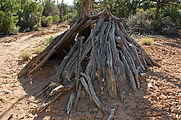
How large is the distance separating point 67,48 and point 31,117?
2.23m

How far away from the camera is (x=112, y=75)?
2.77 metres

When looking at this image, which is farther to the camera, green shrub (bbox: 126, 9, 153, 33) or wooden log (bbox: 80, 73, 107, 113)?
green shrub (bbox: 126, 9, 153, 33)

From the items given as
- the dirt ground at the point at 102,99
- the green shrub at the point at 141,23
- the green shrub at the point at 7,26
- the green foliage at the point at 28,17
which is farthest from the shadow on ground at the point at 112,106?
the green foliage at the point at 28,17

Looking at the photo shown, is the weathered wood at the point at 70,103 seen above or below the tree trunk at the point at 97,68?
below

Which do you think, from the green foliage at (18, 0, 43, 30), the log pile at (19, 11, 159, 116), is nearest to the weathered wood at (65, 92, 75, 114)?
the log pile at (19, 11, 159, 116)

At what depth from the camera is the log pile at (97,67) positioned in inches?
107

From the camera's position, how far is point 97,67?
2.98 m

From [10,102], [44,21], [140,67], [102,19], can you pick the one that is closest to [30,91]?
[10,102]

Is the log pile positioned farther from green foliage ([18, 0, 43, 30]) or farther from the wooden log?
green foliage ([18, 0, 43, 30])

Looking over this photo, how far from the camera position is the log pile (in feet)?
8.88

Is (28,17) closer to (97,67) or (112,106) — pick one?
(97,67)

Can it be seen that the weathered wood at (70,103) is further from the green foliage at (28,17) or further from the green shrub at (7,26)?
the green foliage at (28,17)

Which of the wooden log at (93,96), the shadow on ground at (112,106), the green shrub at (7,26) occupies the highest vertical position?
the green shrub at (7,26)

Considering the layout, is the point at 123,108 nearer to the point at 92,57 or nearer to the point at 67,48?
the point at 92,57
